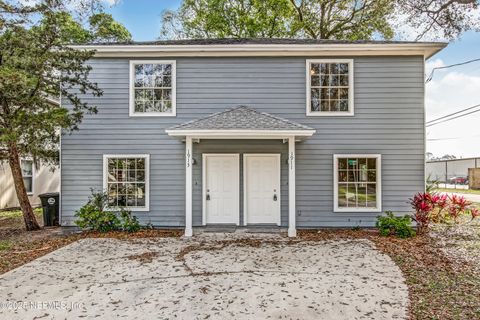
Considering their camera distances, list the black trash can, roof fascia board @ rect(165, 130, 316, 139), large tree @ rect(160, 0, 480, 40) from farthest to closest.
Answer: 1. large tree @ rect(160, 0, 480, 40)
2. the black trash can
3. roof fascia board @ rect(165, 130, 316, 139)

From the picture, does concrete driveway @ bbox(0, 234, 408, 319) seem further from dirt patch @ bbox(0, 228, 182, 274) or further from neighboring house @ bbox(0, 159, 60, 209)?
neighboring house @ bbox(0, 159, 60, 209)

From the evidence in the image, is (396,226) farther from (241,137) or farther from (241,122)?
(241,122)

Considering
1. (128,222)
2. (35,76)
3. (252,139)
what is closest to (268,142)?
(252,139)

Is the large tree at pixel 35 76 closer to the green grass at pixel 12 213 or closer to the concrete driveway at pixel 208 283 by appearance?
the concrete driveway at pixel 208 283

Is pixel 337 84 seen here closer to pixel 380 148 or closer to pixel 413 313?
pixel 380 148

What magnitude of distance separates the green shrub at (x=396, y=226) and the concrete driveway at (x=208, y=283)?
1259mm

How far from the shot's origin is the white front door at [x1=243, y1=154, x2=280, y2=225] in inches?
358

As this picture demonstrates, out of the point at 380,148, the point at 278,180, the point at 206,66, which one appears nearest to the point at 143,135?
the point at 206,66

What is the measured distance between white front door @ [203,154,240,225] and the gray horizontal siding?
0.85ft

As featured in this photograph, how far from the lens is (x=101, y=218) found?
853 cm

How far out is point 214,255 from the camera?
637cm

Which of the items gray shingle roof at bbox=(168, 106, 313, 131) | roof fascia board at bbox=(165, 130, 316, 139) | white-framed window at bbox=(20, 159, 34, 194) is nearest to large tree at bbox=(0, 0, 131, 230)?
roof fascia board at bbox=(165, 130, 316, 139)

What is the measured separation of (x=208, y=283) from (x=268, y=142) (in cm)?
499

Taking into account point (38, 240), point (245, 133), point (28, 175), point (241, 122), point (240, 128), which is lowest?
point (38, 240)
